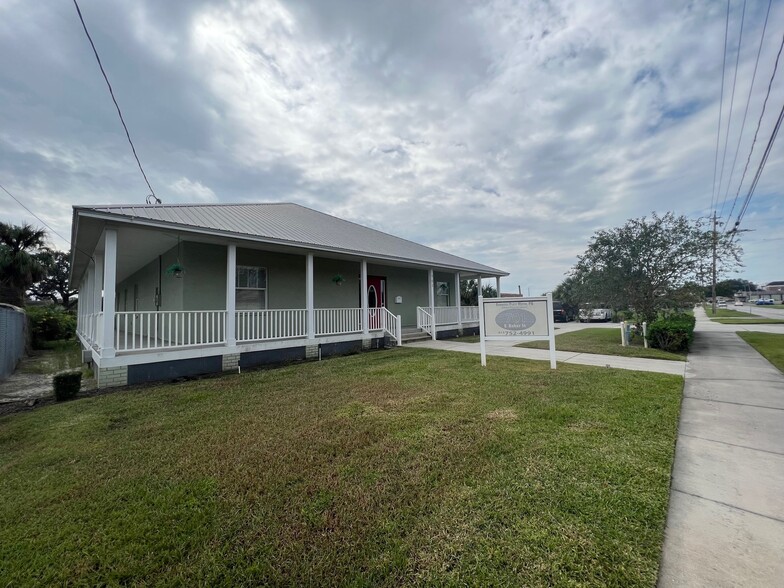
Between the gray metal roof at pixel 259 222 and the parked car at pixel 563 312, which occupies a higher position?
the gray metal roof at pixel 259 222

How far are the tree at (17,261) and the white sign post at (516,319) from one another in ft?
85.1

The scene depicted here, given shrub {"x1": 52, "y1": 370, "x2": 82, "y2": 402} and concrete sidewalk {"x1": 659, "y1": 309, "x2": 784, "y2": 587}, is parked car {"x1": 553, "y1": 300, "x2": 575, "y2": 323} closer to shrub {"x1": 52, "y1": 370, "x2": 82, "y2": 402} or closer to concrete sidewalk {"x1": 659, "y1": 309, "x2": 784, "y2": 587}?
concrete sidewalk {"x1": 659, "y1": 309, "x2": 784, "y2": 587}

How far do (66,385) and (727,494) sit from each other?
9.13 meters

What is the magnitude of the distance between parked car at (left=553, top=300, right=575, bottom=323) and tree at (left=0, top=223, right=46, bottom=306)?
3398 centimetres

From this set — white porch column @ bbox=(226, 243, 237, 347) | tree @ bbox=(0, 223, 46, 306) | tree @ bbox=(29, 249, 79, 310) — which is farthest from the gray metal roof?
tree @ bbox=(29, 249, 79, 310)

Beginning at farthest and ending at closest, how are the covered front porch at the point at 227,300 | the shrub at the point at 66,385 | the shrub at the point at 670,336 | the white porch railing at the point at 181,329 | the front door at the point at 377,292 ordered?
the front door at the point at 377,292
the shrub at the point at 670,336
the covered front porch at the point at 227,300
the white porch railing at the point at 181,329
the shrub at the point at 66,385

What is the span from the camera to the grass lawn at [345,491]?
1909 millimetres

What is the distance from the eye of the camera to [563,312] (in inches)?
1025

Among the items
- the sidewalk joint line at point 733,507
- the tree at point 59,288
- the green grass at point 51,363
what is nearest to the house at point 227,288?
the green grass at point 51,363

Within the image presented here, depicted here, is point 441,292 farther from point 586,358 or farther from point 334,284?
point 586,358

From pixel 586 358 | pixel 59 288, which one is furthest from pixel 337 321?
pixel 59 288

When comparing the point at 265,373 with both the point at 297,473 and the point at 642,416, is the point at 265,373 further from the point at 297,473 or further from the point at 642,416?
the point at 642,416

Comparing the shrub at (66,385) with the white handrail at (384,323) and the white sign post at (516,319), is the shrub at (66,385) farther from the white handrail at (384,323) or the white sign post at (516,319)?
the white sign post at (516,319)

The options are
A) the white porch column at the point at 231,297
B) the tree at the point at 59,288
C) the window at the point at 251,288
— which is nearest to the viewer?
the white porch column at the point at 231,297
